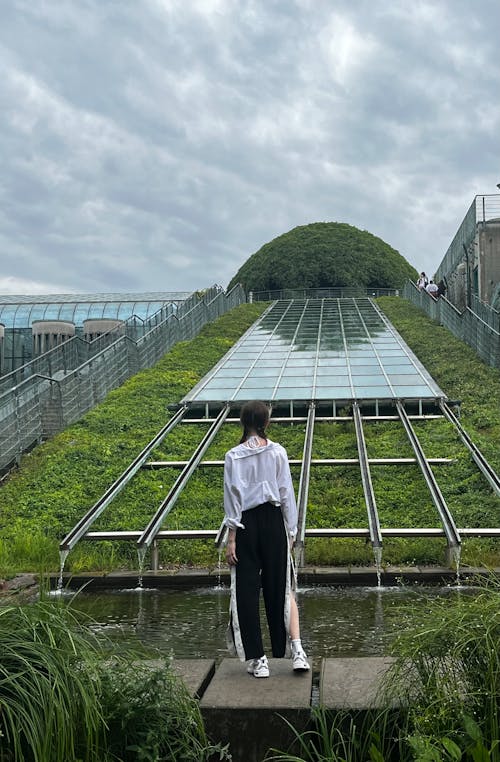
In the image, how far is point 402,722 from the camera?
11.9 feet

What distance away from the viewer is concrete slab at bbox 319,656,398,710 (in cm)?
378

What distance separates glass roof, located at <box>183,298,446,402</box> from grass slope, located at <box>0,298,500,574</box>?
1234 millimetres

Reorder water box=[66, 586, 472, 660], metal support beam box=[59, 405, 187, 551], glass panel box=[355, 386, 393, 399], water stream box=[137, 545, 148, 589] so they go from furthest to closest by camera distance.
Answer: glass panel box=[355, 386, 393, 399], metal support beam box=[59, 405, 187, 551], water stream box=[137, 545, 148, 589], water box=[66, 586, 472, 660]

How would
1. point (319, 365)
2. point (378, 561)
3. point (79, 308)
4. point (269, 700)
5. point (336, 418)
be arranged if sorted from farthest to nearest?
point (79, 308) < point (319, 365) < point (336, 418) < point (378, 561) < point (269, 700)

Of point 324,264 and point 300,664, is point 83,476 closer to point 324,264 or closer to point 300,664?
point 300,664

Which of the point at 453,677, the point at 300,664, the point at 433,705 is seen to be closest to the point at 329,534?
the point at 300,664

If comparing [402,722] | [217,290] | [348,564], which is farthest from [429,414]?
[217,290]

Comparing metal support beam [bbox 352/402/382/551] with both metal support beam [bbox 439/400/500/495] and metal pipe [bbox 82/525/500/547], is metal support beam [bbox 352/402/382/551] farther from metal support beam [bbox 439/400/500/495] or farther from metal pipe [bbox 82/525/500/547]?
metal support beam [bbox 439/400/500/495]

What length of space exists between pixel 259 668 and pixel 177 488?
7.04m

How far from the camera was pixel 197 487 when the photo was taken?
1233 cm

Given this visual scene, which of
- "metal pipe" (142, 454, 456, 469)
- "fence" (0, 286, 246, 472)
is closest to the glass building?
"fence" (0, 286, 246, 472)

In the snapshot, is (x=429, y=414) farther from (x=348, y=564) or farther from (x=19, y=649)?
(x=19, y=649)

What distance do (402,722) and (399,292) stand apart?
5024cm

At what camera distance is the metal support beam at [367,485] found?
355 inches
